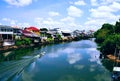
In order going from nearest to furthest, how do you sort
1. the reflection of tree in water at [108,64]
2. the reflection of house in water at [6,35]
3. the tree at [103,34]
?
1. the reflection of tree in water at [108,64]
2. the reflection of house in water at [6,35]
3. the tree at [103,34]

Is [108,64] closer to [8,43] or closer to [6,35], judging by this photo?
[8,43]

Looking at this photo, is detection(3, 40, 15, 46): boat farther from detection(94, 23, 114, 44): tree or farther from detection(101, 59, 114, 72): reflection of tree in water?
detection(94, 23, 114, 44): tree

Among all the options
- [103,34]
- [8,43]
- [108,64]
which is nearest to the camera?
[108,64]

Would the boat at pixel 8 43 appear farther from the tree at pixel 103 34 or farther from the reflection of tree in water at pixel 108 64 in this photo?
the tree at pixel 103 34

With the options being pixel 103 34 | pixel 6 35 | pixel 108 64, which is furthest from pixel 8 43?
pixel 103 34

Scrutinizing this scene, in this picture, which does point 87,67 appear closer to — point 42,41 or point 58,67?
point 58,67

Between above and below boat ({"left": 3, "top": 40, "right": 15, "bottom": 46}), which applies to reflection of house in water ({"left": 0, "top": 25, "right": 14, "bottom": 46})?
above

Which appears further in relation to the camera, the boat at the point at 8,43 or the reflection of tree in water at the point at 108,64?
the boat at the point at 8,43

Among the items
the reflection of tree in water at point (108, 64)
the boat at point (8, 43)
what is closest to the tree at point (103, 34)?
the boat at point (8, 43)

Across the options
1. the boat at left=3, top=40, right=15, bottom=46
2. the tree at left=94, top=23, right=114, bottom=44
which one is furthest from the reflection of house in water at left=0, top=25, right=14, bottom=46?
the tree at left=94, top=23, right=114, bottom=44

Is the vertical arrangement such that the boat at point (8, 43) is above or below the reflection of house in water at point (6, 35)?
below

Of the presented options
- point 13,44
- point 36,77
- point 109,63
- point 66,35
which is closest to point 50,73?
point 36,77

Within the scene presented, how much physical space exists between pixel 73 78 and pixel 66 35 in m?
150

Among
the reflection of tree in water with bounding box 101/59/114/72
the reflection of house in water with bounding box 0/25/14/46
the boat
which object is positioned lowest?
the reflection of tree in water with bounding box 101/59/114/72
